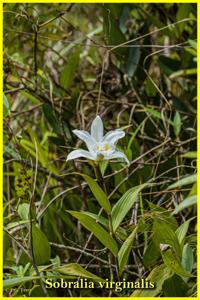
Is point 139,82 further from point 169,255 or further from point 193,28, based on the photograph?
point 169,255

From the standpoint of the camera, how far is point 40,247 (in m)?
0.82

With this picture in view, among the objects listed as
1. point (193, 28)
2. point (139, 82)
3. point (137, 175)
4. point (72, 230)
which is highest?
point (193, 28)

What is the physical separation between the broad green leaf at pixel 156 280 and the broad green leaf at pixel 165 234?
29 mm

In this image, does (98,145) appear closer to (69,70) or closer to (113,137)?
(113,137)

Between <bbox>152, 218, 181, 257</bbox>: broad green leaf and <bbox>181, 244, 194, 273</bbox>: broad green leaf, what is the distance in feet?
0.13

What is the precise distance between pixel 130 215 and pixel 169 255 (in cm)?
22

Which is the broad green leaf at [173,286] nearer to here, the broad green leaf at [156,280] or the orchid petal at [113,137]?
the broad green leaf at [156,280]

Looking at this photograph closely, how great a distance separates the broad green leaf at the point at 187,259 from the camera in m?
0.75

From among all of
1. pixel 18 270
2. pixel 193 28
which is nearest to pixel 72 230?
pixel 18 270

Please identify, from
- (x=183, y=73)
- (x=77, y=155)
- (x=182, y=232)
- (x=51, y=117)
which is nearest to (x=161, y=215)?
(x=182, y=232)

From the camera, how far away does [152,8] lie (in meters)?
1.34

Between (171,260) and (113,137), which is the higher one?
(113,137)

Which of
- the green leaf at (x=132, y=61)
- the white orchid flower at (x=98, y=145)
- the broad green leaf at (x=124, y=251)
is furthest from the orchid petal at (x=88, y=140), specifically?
the green leaf at (x=132, y=61)

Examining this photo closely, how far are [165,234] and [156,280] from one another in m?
0.06
